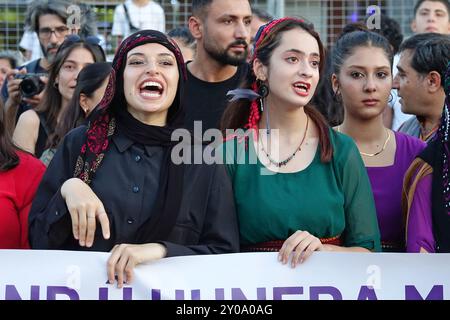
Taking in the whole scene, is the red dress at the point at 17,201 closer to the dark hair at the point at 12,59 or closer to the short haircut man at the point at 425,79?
the short haircut man at the point at 425,79

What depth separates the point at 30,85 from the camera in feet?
21.9

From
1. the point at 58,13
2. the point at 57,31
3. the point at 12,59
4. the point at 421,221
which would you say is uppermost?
the point at 58,13

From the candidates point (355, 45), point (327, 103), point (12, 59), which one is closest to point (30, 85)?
point (12, 59)

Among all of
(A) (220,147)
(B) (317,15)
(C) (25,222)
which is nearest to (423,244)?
(A) (220,147)

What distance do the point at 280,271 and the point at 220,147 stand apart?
2.22ft

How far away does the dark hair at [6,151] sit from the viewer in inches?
178

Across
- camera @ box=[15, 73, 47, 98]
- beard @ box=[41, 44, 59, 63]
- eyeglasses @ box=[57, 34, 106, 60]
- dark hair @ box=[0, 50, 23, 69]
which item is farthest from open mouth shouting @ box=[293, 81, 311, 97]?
dark hair @ box=[0, 50, 23, 69]

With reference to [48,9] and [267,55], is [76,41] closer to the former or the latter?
[48,9]

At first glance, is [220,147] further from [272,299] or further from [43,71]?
[43,71]

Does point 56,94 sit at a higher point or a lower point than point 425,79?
lower

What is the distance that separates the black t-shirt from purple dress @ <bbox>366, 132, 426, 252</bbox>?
3.78 ft

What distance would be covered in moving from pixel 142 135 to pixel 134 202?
0.31 metres

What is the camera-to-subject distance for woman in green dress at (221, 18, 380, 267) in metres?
4.24
